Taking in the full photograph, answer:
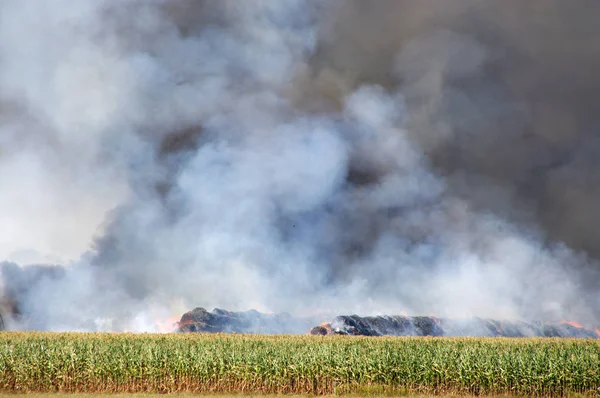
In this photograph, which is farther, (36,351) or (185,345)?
(185,345)

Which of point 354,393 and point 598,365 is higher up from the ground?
point 598,365

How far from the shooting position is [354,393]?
3538cm

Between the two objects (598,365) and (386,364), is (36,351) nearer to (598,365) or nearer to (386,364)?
(386,364)

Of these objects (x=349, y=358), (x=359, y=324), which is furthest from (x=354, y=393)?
(x=359, y=324)

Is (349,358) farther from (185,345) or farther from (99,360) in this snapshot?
(99,360)

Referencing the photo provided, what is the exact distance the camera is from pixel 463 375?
118ft

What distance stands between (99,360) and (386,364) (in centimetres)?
1932

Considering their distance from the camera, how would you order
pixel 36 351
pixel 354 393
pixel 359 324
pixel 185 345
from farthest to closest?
pixel 359 324 < pixel 185 345 < pixel 36 351 < pixel 354 393

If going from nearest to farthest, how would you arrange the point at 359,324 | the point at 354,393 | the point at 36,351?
the point at 354,393 < the point at 36,351 < the point at 359,324

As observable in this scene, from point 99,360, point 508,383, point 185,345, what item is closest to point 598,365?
point 508,383

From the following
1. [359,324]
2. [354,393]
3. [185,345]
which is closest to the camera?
[354,393]

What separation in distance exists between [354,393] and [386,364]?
3017 millimetres

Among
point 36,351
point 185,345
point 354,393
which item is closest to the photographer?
point 354,393

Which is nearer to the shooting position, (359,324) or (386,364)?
(386,364)
